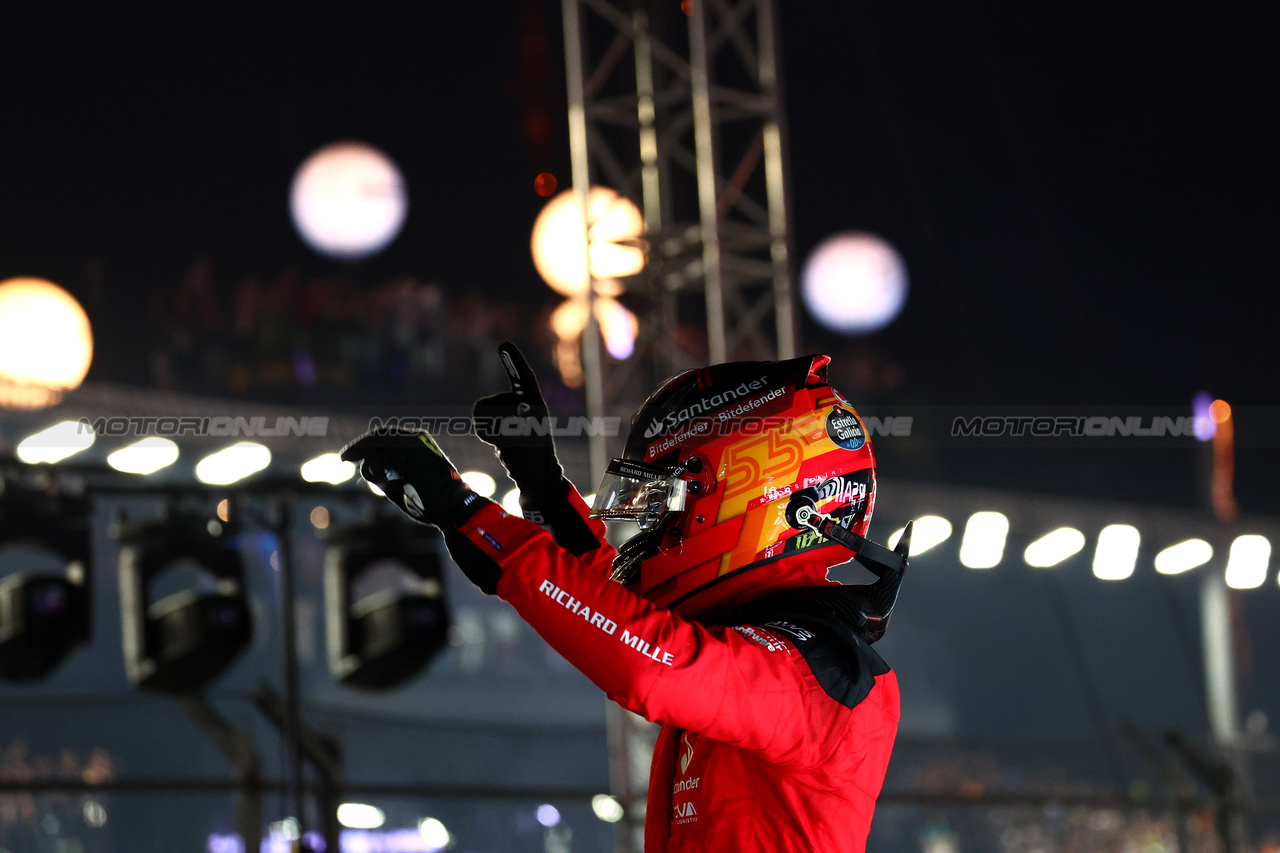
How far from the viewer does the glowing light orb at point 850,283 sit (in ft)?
40.1

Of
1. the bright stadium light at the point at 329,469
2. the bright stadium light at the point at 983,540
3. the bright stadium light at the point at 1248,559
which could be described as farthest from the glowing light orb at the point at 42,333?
the bright stadium light at the point at 1248,559

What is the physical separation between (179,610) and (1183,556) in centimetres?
896

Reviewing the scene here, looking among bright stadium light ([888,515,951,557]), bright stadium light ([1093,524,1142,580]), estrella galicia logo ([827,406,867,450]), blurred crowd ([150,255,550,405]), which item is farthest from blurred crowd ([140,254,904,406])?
estrella galicia logo ([827,406,867,450])

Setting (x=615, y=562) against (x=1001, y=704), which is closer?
(x=615, y=562)

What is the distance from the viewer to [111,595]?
Answer: 24.2 metres

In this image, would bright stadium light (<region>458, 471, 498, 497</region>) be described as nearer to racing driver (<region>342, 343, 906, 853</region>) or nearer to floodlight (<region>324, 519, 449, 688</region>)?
floodlight (<region>324, 519, 449, 688</region>)

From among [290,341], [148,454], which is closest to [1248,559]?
[148,454]

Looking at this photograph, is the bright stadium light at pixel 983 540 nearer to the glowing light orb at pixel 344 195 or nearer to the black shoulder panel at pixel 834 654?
the glowing light orb at pixel 344 195

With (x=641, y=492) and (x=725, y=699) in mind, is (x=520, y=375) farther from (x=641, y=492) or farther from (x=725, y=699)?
(x=725, y=699)

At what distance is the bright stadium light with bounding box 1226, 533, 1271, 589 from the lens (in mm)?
10391

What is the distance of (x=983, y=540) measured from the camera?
10.8 m

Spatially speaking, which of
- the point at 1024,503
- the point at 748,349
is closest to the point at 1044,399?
the point at 1024,503

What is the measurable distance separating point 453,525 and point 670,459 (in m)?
0.44

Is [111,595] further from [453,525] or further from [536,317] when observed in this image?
[453,525]
